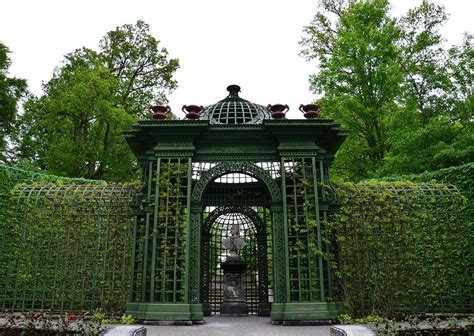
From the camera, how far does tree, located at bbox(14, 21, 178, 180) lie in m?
17.9

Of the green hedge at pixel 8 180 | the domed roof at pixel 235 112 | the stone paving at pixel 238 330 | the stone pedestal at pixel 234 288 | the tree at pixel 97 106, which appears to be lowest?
the stone paving at pixel 238 330

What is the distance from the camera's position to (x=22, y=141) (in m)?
22.7

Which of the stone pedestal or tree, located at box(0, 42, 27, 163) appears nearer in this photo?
the stone pedestal

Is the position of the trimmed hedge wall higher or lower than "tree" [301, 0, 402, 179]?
lower

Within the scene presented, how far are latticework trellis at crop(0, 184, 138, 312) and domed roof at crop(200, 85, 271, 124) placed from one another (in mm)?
2900

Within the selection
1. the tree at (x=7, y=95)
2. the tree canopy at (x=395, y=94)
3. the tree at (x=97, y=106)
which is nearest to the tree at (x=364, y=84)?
the tree canopy at (x=395, y=94)

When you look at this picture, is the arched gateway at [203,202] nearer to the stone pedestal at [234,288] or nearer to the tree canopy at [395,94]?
the stone pedestal at [234,288]

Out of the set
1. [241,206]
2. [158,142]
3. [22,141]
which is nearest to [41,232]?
[158,142]

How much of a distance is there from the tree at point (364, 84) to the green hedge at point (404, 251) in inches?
287

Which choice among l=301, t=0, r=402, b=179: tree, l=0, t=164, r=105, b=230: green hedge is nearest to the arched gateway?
l=0, t=164, r=105, b=230: green hedge

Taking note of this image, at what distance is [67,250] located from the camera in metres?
9.53

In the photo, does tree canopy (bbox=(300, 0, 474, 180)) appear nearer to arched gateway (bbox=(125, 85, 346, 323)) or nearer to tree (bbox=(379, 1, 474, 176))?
tree (bbox=(379, 1, 474, 176))

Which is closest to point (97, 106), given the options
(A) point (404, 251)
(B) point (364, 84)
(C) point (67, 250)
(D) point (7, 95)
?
(D) point (7, 95)

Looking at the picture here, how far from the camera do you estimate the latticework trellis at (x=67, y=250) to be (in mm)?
9312
